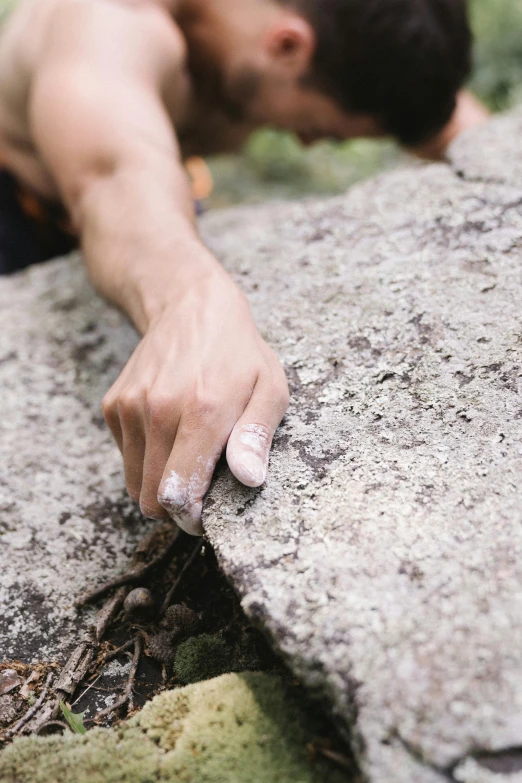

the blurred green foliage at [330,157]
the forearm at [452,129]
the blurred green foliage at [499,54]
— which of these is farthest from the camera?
the blurred green foliage at [499,54]

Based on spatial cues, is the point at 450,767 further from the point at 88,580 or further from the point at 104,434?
the point at 104,434

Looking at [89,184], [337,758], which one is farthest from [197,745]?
[89,184]

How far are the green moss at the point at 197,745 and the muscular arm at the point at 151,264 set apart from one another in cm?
25

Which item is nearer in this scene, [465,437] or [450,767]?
[450,767]

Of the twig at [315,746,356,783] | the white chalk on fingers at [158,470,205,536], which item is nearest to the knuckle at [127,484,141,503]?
the white chalk on fingers at [158,470,205,536]

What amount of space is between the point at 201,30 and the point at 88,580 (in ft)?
5.74

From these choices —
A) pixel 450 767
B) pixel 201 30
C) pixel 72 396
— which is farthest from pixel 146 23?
pixel 450 767

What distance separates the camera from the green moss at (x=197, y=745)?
69 cm

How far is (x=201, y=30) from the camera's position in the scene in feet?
6.24

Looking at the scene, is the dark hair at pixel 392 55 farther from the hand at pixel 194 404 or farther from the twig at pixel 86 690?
the twig at pixel 86 690

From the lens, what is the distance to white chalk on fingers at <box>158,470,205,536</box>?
2.84ft

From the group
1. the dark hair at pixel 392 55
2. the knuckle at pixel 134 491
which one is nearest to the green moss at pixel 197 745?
the knuckle at pixel 134 491

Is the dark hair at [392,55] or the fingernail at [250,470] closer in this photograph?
the fingernail at [250,470]

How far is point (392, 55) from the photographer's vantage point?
182 cm
